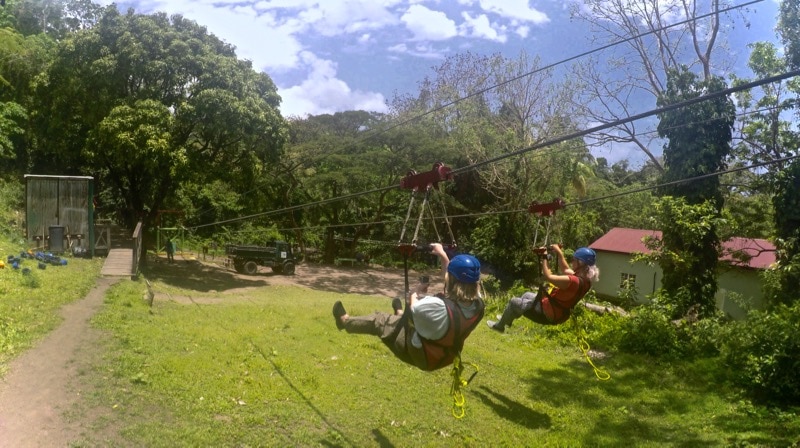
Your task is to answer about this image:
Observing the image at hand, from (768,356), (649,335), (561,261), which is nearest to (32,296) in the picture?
(561,261)

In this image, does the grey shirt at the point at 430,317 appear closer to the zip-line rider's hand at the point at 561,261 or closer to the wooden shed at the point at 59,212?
the zip-line rider's hand at the point at 561,261

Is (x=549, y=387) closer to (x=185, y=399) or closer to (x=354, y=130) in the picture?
(x=185, y=399)

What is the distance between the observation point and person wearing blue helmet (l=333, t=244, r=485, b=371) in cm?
498

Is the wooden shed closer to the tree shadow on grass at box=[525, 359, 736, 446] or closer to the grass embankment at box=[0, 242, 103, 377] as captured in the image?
the grass embankment at box=[0, 242, 103, 377]

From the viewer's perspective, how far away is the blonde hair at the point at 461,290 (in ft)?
16.5

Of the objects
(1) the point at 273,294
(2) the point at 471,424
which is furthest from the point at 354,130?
(2) the point at 471,424

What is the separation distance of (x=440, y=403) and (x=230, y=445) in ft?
10.1

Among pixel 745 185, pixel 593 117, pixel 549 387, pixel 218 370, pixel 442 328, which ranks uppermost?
pixel 593 117

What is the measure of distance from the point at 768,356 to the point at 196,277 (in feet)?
53.7

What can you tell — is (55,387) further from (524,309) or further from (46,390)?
(524,309)

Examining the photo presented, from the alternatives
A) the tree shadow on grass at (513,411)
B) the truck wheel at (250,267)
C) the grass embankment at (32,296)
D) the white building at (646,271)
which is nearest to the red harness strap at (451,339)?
the tree shadow on grass at (513,411)

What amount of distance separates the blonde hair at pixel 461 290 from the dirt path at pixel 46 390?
12.2 feet

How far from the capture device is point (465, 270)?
16.4 ft

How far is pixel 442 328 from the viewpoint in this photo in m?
5.00
